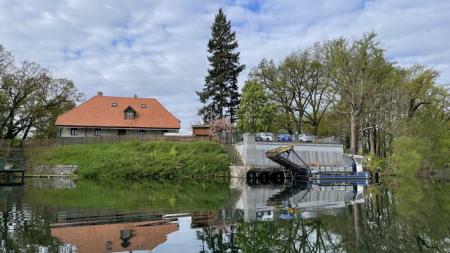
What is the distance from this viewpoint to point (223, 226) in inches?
578

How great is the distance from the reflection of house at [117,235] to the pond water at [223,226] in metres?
0.02

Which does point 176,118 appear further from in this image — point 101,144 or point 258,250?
point 258,250

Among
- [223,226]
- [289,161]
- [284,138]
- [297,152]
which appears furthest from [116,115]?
[223,226]

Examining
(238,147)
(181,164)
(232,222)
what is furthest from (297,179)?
(232,222)

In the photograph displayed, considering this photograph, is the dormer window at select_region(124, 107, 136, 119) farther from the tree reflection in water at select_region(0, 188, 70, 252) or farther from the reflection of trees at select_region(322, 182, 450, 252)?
the reflection of trees at select_region(322, 182, 450, 252)

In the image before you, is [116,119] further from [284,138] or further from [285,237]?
[285,237]

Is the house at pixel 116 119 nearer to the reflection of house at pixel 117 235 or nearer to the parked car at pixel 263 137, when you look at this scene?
the parked car at pixel 263 137

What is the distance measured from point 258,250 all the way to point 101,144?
4150 cm

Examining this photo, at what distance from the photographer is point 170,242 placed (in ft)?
39.9

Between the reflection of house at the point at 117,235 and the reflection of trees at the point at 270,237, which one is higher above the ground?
the reflection of house at the point at 117,235

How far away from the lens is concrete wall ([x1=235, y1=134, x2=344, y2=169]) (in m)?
44.6

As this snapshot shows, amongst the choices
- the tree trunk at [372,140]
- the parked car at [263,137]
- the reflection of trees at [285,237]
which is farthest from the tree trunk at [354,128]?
the reflection of trees at [285,237]

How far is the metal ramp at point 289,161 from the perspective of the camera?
4162 cm

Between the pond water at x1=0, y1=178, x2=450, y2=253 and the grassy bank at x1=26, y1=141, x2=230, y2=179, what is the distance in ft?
76.7
